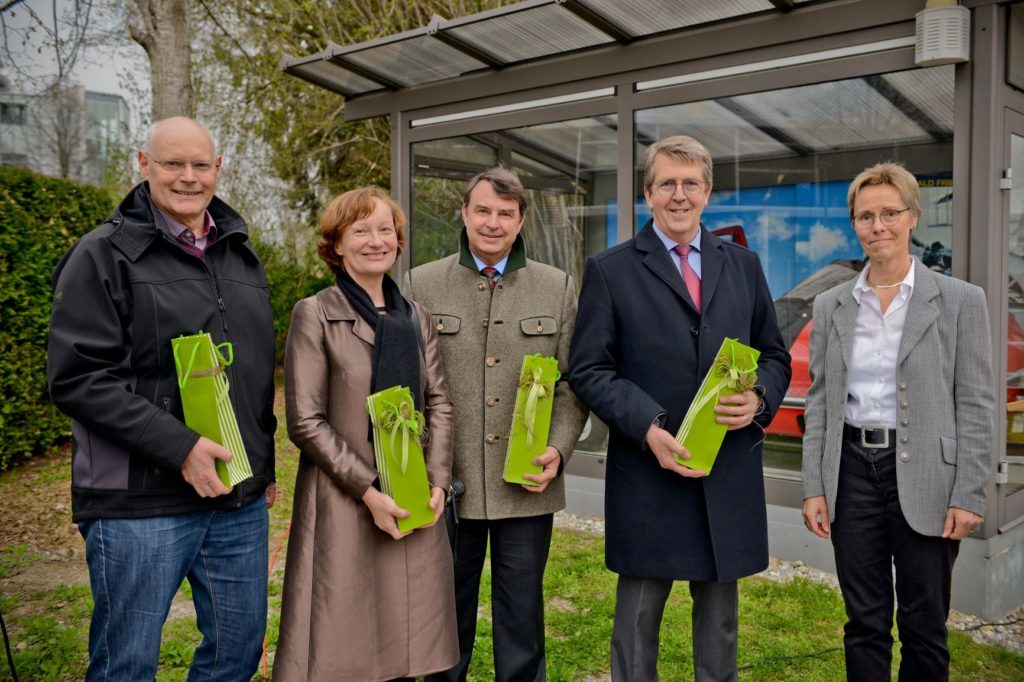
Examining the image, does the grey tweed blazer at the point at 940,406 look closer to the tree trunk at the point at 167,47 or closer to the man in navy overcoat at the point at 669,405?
the man in navy overcoat at the point at 669,405

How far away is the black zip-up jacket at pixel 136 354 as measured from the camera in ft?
6.91

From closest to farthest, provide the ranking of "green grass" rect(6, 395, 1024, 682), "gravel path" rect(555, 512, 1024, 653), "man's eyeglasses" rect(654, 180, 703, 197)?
"man's eyeglasses" rect(654, 180, 703, 197), "green grass" rect(6, 395, 1024, 682), "gravel path" rect(555, 512, 1024, 653)

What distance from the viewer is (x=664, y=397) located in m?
2.59

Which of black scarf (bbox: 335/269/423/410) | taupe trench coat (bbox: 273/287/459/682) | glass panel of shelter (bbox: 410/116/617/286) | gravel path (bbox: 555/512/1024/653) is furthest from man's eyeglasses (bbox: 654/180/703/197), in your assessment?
glass panel of shelter (bbox: 410/116/617/286)

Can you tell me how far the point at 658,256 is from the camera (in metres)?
2.64

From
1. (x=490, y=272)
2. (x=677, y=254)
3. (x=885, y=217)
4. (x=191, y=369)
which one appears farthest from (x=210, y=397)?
(x=885, y=217)

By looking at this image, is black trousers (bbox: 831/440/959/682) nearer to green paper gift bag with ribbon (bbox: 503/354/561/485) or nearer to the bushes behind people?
green paper gift bag with ribbon (bbox: 503/354/561/485)

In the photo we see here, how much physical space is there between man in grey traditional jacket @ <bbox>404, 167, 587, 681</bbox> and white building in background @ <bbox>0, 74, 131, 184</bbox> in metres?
11.3

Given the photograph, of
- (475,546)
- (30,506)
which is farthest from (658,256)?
(30,506)

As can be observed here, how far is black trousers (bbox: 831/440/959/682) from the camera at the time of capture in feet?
8.52

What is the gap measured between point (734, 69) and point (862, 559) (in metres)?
3.38

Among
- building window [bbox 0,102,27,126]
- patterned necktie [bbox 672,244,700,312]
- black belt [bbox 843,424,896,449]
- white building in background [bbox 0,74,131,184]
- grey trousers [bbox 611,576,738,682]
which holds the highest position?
white building in background [bbox 0,74,131,184]

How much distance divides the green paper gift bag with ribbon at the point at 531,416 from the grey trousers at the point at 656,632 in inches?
20.2

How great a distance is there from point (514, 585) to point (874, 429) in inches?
51.6
